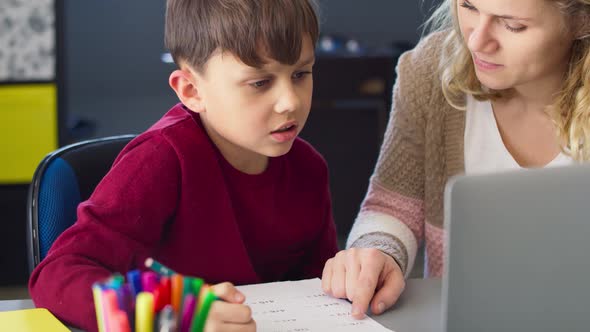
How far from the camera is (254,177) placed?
1197mm

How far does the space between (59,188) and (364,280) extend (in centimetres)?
47

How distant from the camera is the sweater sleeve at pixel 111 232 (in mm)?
927

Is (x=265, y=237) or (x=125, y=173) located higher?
(x=125, y=173)

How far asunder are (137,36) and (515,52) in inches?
106

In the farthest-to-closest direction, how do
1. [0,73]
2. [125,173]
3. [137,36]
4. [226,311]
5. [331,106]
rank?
[137,36] < [331,106] < [0,73] < [125,173] < [226,311]

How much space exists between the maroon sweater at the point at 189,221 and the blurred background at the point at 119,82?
5.86 feet

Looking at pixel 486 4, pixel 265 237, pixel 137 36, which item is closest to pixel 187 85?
pixel 265 237

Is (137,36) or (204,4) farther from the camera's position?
(137,36)

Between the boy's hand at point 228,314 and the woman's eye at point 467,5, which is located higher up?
the woman's eye at point 467,5

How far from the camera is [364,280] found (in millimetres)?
997

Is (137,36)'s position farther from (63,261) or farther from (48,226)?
(63,261)

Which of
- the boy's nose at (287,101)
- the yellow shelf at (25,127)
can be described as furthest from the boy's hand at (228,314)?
the yellow shelf at (25,127)

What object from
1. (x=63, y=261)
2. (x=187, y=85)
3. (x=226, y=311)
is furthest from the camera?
(x=187, y=85)

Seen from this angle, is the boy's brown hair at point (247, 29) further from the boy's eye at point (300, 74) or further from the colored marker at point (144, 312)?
the colored marker at point (144, 312)
